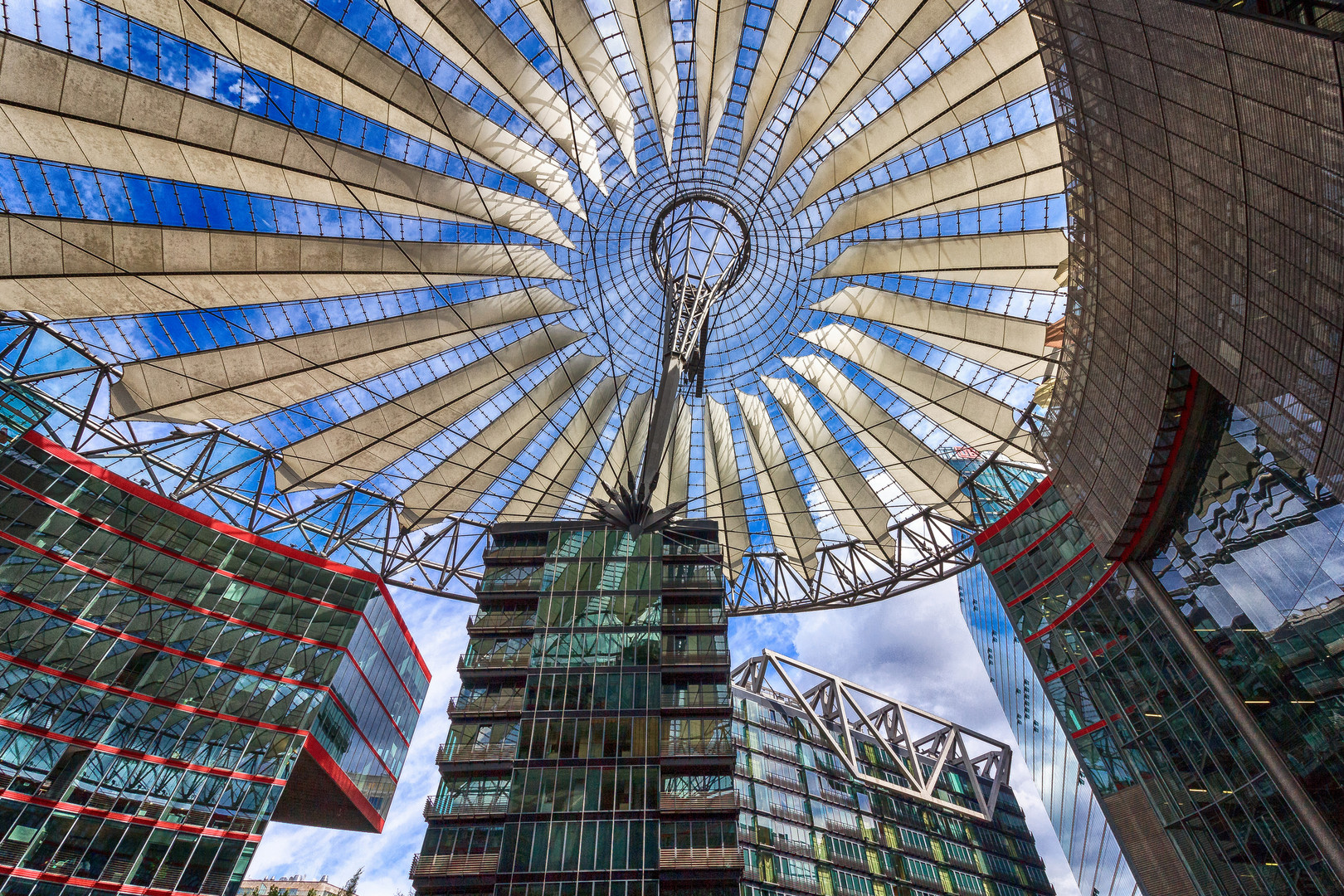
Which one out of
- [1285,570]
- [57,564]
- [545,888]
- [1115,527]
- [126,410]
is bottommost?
[545,888]

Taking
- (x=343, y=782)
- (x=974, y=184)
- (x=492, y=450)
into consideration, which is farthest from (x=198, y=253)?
(x=343, y=782)

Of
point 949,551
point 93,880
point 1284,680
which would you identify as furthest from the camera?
point 949,551

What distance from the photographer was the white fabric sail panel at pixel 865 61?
22859 millimetres

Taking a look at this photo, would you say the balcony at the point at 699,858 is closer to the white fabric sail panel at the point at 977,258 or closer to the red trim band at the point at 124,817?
the red trim band at the point at 124,817

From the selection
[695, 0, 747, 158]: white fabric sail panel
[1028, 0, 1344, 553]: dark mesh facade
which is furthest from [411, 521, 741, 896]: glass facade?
[695, 0, 747, 158]: white fabric sail panel

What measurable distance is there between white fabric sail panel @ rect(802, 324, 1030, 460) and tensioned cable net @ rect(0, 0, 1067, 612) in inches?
6.1

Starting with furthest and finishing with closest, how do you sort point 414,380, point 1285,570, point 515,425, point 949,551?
point 949,551, point 515,425, point 414,380, point 1285,570

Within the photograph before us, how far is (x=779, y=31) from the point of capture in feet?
82.4

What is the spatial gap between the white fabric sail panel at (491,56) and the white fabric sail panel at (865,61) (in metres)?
9.12

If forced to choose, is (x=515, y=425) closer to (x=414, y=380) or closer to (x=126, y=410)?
(x=414, y=380)

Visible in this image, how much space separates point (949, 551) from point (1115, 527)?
15.3m

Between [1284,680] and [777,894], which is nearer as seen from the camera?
[1284,680]

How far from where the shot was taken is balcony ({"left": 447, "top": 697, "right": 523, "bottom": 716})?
3731 centimetres

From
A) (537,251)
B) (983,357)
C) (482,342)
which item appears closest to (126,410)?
(482,342)
